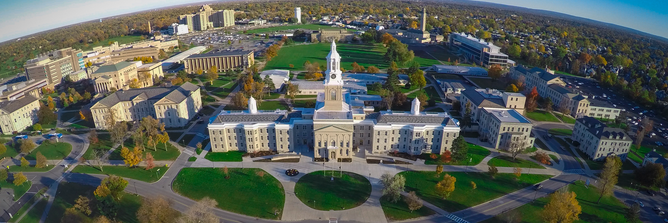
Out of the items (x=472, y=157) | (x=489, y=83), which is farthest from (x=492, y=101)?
(x=489, y=83)

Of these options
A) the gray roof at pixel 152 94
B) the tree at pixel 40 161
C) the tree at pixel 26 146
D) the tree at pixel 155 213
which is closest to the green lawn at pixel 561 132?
the tree at pixel 155 213

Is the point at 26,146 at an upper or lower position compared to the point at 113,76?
lower

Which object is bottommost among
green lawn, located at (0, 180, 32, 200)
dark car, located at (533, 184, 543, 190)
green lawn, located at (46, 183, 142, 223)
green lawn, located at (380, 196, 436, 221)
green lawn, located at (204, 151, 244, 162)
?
green lawn, located at (0, 180, 32, 200)

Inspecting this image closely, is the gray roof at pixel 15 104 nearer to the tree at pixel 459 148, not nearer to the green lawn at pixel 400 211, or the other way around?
the green lawn at pixel 400 211

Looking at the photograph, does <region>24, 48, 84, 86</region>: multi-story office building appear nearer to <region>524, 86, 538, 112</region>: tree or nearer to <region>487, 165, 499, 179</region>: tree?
<region>487, 165, 499, 179</region>: tree

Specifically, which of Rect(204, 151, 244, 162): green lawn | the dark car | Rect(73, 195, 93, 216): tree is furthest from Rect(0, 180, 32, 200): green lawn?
the dark car

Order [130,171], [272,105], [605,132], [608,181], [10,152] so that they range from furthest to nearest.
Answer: [272,105], [10,152], [605,132], [130,171], [608,181]

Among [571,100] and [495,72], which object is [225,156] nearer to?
[571,100]
